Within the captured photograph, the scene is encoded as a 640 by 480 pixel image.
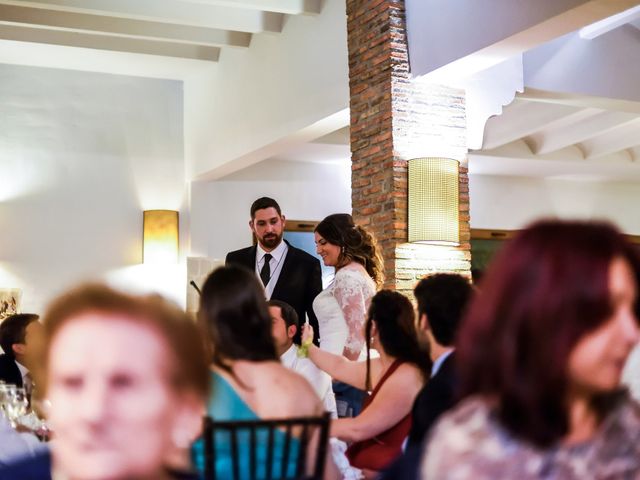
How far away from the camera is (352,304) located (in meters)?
4.54

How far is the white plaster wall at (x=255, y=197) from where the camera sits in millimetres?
9719

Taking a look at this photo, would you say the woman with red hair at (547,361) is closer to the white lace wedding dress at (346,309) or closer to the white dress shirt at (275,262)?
the white lace wedding dress at (346,309)

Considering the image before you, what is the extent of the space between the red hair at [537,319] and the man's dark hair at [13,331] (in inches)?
161

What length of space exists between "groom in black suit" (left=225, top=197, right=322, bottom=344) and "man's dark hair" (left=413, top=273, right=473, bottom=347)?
2418 millimetres

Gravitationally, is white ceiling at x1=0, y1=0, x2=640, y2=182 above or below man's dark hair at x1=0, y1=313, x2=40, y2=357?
above

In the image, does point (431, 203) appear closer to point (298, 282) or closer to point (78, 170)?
point (298, 282)

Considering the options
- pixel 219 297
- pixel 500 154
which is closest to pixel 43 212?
pixel 500 154

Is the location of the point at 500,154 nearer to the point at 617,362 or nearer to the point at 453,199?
the point at 453,199

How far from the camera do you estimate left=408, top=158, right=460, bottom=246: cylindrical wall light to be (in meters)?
5.96

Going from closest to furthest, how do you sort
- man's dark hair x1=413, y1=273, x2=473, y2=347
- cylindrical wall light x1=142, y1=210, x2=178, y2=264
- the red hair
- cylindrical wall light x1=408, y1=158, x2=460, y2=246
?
the red hair → man's dark hair x1=413, y1=273, x2=473, y2=347 → cylindrical wall light x1=408, y1=158, x2=460, y2=246 → cylindrical wall light x1=142, y1=210, x2=178, y2=264

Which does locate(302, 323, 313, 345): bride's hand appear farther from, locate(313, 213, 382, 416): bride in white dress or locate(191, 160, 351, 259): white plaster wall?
locate(191, 160, 351, 259): white plaster wall

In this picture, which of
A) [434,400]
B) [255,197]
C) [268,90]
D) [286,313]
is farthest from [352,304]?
[255,197]

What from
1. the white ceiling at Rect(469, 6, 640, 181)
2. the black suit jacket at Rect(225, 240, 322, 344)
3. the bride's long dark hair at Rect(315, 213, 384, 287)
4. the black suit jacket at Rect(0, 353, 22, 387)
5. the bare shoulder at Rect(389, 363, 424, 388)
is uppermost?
the white ceiling at Rect(469, 6, 640, 181)

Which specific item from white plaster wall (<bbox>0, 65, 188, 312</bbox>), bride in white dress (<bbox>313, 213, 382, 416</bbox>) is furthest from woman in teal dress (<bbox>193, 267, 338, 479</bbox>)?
white plaster wall (<bbox>0, 65, 188, 312</bbox>)
